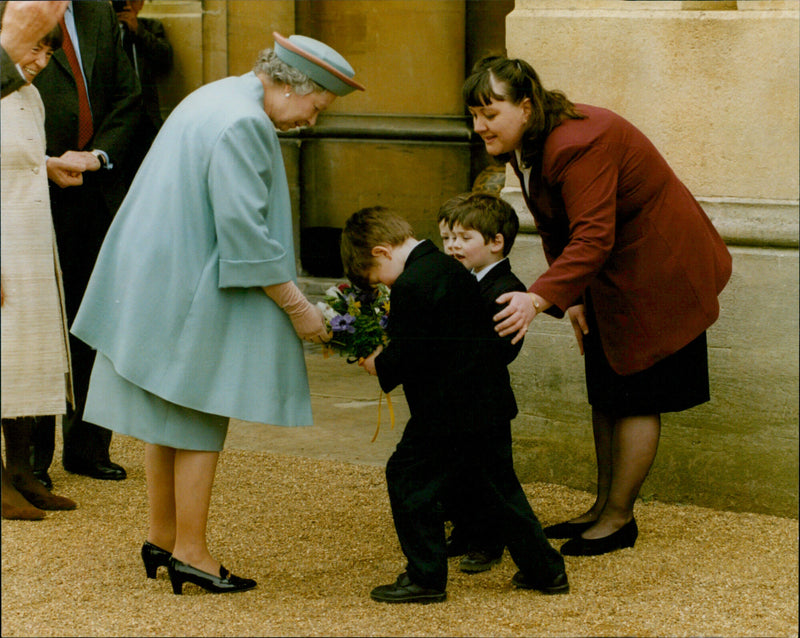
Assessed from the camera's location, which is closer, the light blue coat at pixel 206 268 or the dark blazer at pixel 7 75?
the dark blazer at pixel 7 75

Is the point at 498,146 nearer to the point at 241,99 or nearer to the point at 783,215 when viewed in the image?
the point at 241,99

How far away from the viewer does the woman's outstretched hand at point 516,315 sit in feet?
10.8

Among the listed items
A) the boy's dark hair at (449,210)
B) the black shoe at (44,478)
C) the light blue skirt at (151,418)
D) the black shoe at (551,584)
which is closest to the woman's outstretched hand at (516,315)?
the boy's dark hair at (449,210)

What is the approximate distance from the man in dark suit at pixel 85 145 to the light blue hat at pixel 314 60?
5.14 feet

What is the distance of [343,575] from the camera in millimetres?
3764

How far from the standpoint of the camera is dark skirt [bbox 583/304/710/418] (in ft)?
12.9

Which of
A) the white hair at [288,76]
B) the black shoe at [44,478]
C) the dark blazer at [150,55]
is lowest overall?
the black shoe at [44,478]

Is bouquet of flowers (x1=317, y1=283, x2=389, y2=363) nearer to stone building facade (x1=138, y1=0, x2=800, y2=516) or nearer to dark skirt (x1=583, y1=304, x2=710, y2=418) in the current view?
dark skirt (x1=583, y1=304, x2=710, y2=418)

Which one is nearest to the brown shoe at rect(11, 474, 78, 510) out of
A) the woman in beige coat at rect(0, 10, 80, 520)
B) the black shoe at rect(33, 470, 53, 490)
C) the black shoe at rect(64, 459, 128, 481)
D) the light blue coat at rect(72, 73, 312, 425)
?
the woman in beige coat at rect(0, 10, 80, 520)

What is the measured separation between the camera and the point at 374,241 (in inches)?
132

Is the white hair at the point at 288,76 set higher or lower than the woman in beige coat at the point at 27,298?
higher

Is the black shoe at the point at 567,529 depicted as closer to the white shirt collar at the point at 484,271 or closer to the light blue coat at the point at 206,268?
the white shirt collar at the point at 484,271

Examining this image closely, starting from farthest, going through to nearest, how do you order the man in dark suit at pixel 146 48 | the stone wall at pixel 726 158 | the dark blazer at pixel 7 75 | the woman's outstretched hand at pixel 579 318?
the man in dark suit at pixel 146 48 → the stone wall at pixel 726 158 → the woman's outstretched hand at pixel 579 318 → the dark blazer at pixel 7 75

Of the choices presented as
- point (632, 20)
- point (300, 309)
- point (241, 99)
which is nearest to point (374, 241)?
point (300, 309)
